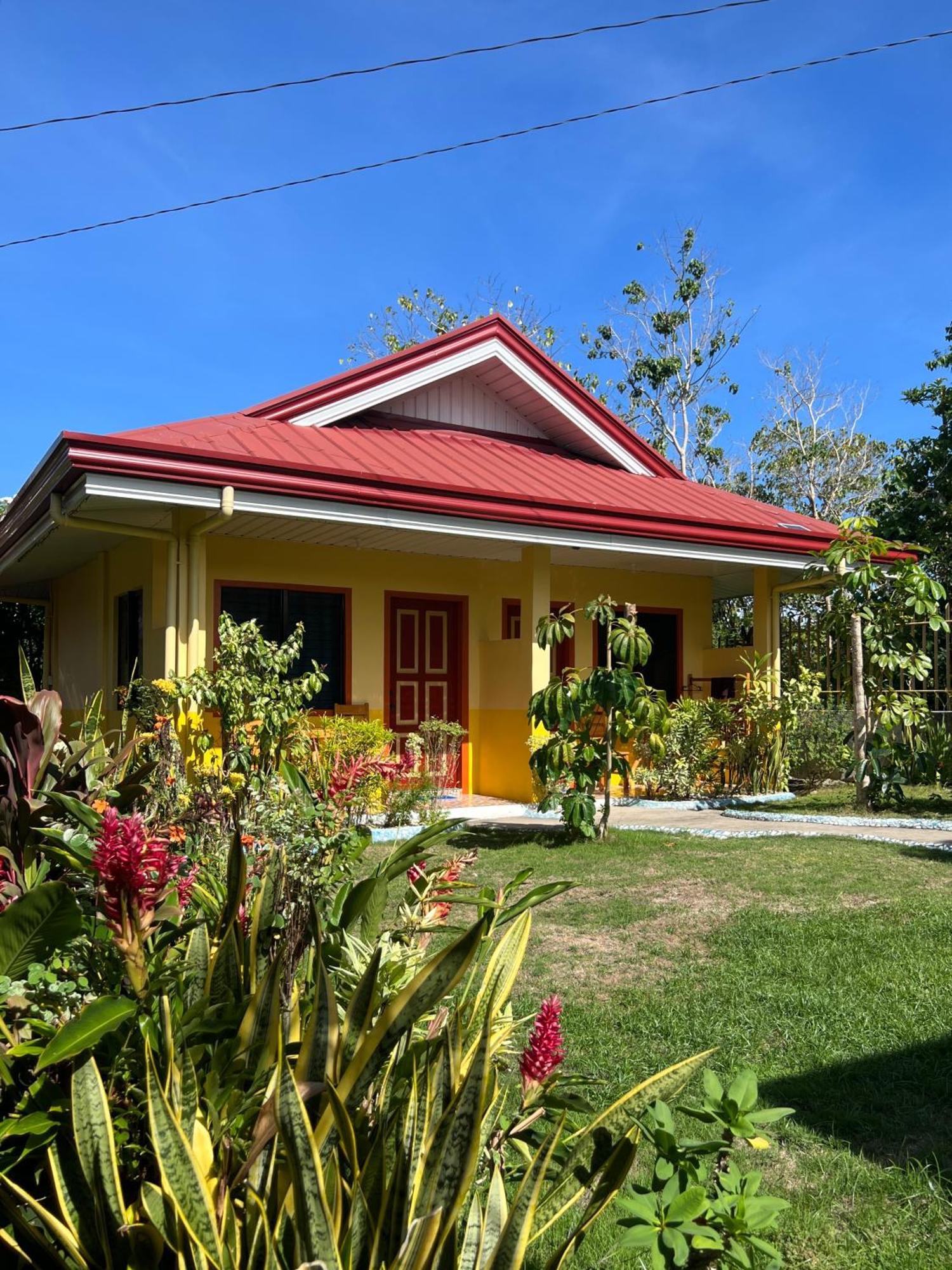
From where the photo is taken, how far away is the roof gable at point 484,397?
1149 cm

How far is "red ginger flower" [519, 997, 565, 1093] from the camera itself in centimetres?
191

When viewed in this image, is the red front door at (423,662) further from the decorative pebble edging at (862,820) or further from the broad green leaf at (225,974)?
the broad green leaf at (225,974)

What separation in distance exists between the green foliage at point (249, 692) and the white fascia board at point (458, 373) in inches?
156

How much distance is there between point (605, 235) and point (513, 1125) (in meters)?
34.9

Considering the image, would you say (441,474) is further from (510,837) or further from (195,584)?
(510,837)

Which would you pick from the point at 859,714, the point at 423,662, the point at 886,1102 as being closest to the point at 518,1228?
the point at 886,1102

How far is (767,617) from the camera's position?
12.6 m

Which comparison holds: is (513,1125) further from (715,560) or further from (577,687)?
(715,560)

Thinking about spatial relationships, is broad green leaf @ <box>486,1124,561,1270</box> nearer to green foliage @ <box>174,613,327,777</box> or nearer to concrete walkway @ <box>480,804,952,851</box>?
green foliage @ <box>174,613,327,777</box>

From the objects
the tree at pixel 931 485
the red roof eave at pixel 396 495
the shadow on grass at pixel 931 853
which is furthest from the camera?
the tree at pixel 931 485

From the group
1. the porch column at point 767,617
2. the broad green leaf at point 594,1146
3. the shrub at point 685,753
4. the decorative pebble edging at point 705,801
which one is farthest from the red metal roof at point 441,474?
the broad green leaf at point 594,1146

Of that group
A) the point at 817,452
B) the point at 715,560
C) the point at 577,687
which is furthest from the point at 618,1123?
the point at 817,452

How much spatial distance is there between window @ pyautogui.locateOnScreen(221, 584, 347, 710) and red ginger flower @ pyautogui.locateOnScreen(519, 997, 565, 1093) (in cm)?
890

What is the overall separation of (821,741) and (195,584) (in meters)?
7.62
